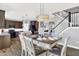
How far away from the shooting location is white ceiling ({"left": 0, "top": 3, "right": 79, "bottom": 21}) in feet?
7.14

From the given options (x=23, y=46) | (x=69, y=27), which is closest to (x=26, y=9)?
(x=23, y=46)

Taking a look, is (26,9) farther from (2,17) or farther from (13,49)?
(13,49)

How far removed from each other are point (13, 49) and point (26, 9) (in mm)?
838

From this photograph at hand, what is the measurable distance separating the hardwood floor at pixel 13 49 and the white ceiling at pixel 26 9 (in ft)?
1.49

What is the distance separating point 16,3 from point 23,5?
14 centimetres

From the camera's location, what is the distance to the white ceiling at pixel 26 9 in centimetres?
217

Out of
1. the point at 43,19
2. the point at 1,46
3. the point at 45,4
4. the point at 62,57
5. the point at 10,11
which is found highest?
the point at 45,4

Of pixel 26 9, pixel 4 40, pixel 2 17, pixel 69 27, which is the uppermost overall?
pixel 26 9

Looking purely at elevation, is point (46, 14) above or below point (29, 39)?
above

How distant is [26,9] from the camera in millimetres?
2207

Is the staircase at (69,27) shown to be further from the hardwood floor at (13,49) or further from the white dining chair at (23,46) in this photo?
the hardwood floor at (13,49)

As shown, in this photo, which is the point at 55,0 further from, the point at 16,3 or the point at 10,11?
the point at 10,11

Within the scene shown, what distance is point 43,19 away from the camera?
7.11ft

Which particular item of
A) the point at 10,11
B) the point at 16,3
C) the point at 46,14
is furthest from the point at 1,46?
the point at 46,14
